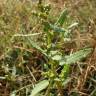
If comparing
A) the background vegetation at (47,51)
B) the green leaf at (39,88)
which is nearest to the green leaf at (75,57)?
the background vegetation at (47,51)

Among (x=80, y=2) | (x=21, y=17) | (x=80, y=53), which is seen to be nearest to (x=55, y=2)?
(x=80, y=2)

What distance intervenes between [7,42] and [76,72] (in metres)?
0.48

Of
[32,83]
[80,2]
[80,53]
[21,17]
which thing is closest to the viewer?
[80,53]

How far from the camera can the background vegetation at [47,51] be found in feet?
5.76

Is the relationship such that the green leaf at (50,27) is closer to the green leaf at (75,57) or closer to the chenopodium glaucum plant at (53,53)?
the chenopodium glaucum plant at (53,53)

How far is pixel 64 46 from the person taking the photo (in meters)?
2.17

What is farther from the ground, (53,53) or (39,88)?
(53,53)

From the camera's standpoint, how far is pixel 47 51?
1737mm

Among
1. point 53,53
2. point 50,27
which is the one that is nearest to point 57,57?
point 53,53

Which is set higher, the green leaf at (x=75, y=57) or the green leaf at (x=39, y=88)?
the green leaf at (x=75, y=57)

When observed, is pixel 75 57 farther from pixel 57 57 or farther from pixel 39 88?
pixel 39 88

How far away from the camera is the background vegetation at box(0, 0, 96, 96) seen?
1.76m

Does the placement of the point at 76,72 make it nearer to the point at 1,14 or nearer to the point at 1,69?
the point at 1,69

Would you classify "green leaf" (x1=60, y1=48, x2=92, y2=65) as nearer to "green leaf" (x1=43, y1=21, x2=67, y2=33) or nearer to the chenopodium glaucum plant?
the chenopodium glaucum plant
